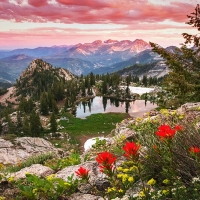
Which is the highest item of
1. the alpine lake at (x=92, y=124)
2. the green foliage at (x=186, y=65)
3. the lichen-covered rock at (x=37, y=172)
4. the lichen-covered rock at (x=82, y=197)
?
the green foliage at (x=186, y=65)

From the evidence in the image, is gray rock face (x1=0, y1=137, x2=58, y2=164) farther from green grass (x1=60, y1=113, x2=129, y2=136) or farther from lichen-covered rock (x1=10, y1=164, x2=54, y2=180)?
green grass (x1=60, y1=113, x2=129, y2=136)

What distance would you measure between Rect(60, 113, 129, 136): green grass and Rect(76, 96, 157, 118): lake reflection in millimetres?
A: 7471

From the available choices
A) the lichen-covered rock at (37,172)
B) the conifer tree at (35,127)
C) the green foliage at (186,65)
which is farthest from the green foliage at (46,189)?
the conifer tree at (35,127)

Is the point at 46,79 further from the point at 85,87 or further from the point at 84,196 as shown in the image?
the point at 84,196

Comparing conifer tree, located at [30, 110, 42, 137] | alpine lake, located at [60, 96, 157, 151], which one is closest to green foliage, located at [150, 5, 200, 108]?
alpine lake, located at [60, 96, 157, 151]

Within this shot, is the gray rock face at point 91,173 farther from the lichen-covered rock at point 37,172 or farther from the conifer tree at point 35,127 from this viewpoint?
the conifer tree at point 35,127

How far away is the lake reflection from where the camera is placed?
275ft

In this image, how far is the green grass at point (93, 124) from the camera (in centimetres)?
6216

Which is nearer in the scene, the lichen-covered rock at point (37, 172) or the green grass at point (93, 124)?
the lichen-covered rock at point (37, 172)

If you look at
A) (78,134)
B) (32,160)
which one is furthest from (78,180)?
(78,134)

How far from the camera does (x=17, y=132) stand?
71.3 m

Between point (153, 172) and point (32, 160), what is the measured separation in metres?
7.83

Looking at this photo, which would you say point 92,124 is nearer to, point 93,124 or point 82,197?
point 93,124

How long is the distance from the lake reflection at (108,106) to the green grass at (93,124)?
7.47 m
